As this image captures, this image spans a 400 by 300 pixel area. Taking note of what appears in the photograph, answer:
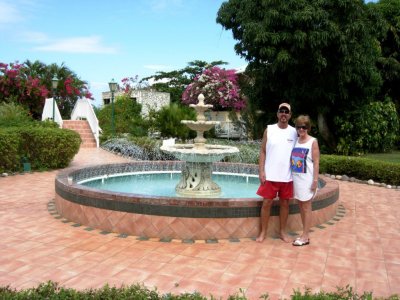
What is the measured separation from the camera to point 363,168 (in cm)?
1030

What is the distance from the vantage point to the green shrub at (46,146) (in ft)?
35.9

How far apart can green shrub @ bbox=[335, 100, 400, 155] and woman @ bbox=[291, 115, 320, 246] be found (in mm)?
11483


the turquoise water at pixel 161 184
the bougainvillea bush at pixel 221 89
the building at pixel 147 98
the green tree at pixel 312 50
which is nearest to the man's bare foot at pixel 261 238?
the turquoise water at pixel 161 184

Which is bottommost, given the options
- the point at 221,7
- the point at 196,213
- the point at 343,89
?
the point at 196,213

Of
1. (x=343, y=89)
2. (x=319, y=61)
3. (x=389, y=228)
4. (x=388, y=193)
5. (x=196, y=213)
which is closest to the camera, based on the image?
(x=196, y=213)

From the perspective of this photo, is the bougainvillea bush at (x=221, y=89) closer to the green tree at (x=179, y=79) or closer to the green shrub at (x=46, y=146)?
the green tree at (x=179, y=79)

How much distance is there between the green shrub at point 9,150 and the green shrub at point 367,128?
1200 cm

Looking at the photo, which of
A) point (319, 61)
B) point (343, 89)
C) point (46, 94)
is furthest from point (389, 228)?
point (46, 94)

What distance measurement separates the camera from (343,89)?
14.4m

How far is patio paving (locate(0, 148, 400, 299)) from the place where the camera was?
3689mm

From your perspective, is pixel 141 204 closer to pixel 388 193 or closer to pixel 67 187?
pixel 67 187

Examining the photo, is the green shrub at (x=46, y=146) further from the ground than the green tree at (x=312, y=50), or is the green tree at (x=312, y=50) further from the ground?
the green tree at (x=312, y=50)

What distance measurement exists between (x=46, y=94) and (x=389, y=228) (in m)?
21.1

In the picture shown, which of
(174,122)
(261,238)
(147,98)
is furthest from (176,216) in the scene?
(147,98)
